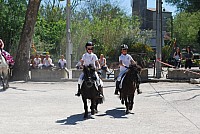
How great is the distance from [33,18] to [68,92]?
721cm

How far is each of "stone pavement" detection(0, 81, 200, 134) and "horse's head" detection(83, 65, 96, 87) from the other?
0.97m

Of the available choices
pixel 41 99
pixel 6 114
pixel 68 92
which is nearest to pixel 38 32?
pixel 68 92

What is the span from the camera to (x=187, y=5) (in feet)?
93.8

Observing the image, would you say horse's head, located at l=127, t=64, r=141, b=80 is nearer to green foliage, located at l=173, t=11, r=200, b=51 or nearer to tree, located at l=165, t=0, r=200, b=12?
tree, located at l=165, t=0, r=200, b=12

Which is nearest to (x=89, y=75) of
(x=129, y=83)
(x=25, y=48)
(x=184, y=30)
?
(x=129, y=83)

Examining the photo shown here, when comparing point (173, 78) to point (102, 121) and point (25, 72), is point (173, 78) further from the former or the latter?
point (102, 121)

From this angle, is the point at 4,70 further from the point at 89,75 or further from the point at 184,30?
the point at 184,30

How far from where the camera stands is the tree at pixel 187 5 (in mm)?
27506

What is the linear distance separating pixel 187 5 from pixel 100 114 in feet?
62.0

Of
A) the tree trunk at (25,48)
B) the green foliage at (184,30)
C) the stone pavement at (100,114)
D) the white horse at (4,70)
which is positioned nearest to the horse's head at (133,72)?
the stone pavement at (100,114)

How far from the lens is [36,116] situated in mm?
11109

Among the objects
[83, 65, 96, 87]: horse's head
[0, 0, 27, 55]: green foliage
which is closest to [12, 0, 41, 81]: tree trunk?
[0, 0, 27, 55]: green foliage

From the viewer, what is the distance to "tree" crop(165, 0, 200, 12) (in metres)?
27.5

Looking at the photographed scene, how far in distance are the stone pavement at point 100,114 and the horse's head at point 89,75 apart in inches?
38.0
